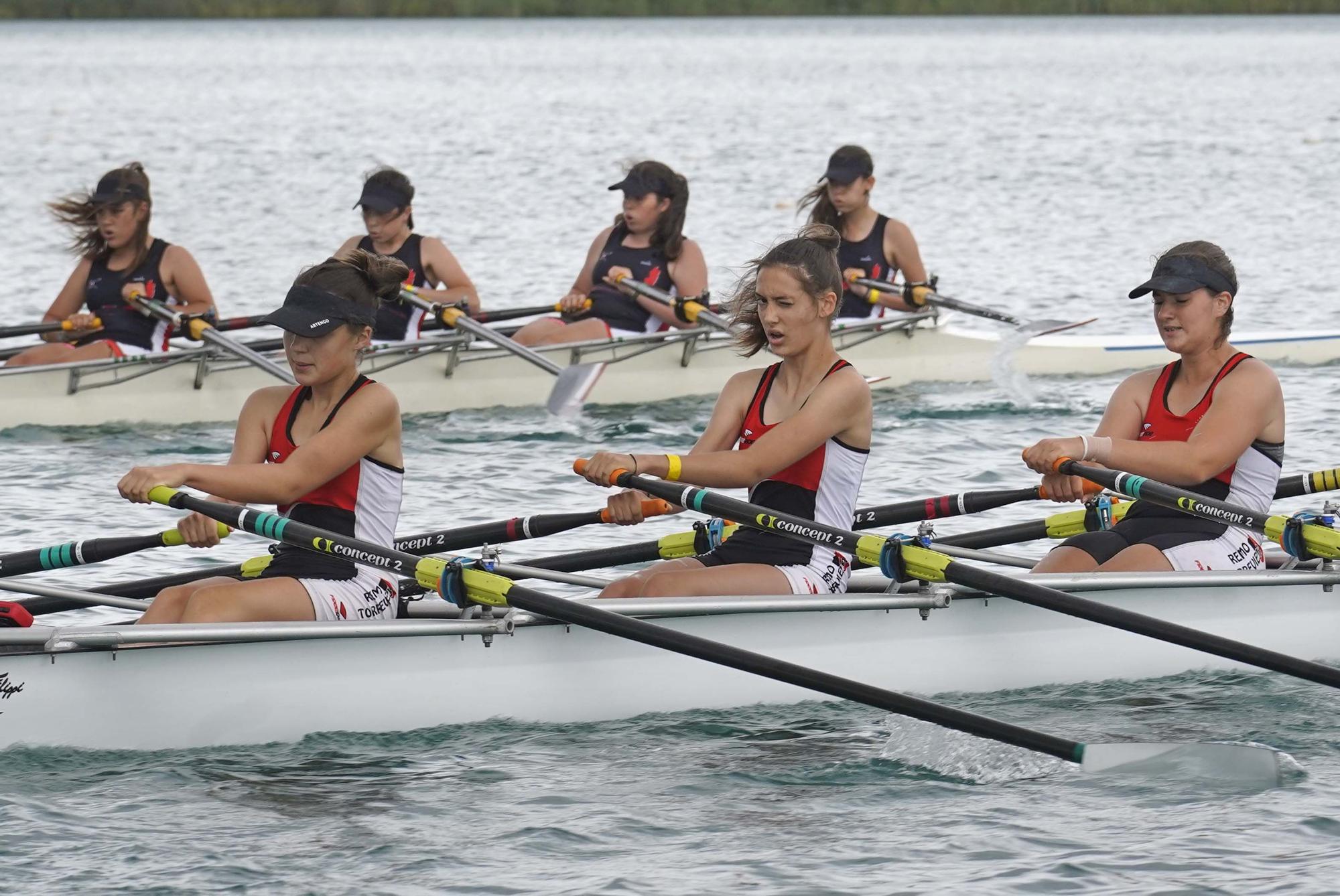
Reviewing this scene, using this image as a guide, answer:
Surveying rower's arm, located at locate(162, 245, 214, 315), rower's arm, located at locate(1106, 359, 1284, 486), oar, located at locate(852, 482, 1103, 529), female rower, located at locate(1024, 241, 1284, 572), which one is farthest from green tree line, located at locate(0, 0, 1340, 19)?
rower's arm, located at locate(1106, 359, 1284, 486)

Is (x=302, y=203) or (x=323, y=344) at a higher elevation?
(x=302, y=203)

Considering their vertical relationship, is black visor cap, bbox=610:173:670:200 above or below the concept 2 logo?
above

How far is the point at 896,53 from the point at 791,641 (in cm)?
6532

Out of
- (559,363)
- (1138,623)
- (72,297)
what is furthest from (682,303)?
(1138,623)

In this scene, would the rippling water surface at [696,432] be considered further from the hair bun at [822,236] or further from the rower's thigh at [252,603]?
the hair bun at [822,236]

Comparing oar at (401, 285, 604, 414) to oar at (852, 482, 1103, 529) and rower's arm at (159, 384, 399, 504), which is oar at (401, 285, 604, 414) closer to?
oar at (852, 482, 1103, 529)

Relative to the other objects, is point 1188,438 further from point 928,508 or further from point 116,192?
point 116,192

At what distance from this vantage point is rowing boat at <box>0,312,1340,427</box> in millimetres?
12000

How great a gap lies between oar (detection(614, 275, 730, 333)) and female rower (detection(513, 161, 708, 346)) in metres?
0.04

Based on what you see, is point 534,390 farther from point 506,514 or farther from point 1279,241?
point 1279,241

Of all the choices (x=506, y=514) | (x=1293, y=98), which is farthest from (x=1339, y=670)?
(x=1293, y=98)

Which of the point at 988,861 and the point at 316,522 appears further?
the point at 316,522

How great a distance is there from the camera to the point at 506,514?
1044 cm

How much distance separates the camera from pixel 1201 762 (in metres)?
6.24
